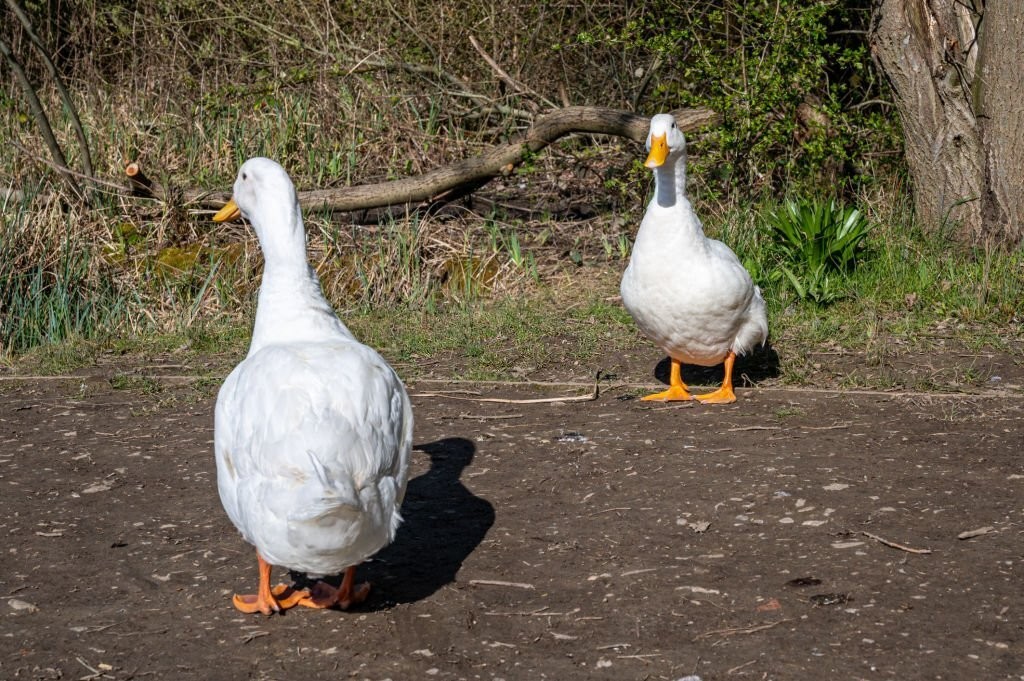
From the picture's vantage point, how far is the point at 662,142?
567cm

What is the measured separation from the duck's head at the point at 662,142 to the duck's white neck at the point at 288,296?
227cm

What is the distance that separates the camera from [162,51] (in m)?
11.6

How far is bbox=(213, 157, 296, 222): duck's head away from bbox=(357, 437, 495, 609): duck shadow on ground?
4.63ft

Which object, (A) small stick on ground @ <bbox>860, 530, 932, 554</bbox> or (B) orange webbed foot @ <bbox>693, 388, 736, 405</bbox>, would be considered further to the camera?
(B) orange webbed foot @ <bbox>693, 388, 736, 405</bbox>

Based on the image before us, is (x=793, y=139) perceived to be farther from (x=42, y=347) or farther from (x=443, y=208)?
(x=42, y=347)

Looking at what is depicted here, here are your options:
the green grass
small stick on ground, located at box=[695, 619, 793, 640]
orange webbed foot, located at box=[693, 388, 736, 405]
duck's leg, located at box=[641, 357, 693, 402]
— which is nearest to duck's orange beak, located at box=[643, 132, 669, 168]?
duck's leg, located at box=[641, 357, 693, 402]

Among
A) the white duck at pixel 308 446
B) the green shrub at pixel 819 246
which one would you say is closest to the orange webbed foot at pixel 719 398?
the green shrub at pixel 819 246

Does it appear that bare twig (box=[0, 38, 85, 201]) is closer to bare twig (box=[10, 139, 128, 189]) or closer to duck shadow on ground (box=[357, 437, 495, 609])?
bare twig (box=[10, 139, 128, 189])

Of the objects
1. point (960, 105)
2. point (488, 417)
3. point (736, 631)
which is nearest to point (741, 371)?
point (488, 417)

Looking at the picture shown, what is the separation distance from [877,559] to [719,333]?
6.52ft

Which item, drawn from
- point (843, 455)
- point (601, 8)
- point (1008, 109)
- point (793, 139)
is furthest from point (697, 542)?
point (601, 8)

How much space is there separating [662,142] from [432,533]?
253 cm

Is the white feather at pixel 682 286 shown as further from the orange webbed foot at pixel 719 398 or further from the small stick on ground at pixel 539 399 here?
the small stick on ground at pixel 539 399

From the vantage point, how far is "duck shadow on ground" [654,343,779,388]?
6273 mm
